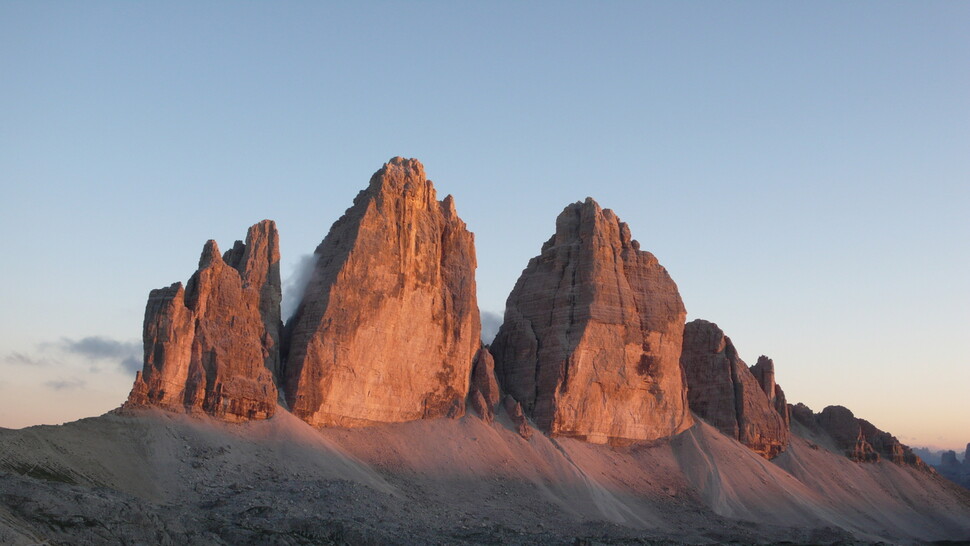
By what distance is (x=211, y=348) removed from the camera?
63281mm

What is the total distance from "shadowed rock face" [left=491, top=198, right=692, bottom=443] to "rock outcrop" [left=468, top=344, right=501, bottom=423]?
4159mm

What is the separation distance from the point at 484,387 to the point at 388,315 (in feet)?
39.5

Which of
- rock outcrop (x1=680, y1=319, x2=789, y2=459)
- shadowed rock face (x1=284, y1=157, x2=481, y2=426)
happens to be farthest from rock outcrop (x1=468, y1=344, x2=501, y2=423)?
rock outcrop (x1=680, y1=319, x2=789, y2=459)

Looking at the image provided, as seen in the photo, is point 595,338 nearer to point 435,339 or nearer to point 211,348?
point 435,339

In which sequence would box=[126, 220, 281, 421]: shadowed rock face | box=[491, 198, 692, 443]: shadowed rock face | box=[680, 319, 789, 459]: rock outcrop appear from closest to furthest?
box=[126, 220, 281, 421]: shadowed rock face
box=[491, 198, 692, 443]: shadowed rock face
box=[680, 319, 789, 459]: rock outcrop

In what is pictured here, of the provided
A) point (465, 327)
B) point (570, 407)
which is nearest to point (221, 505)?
point (465, 327)

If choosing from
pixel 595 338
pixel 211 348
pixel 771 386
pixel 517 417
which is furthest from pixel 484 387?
pixel 771 386

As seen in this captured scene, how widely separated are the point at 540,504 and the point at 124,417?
2726cm

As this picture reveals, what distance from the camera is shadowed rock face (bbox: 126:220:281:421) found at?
61.0 metres

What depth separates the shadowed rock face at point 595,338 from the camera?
84625mm

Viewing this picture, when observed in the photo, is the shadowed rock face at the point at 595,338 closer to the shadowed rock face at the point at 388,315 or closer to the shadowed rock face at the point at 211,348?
the shadowed rock face at the point at 388,315

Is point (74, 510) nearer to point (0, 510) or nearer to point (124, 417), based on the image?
point (0, 510)

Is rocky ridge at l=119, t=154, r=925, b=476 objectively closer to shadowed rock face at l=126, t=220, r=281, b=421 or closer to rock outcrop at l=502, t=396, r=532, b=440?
shadowed rock face at l=126, t=220, r=281, b=421

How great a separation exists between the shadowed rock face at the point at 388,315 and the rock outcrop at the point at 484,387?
45.2 inches
